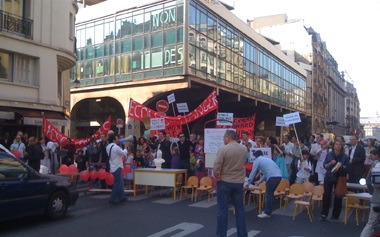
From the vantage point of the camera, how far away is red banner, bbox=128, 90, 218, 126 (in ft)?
52.4

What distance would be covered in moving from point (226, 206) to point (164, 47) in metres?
21.8

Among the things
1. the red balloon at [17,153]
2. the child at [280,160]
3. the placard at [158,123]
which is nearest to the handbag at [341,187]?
the child at [280,160]

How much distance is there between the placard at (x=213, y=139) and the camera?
1172 centimetres

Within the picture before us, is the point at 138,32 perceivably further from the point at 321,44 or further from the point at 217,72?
the point at 321,44

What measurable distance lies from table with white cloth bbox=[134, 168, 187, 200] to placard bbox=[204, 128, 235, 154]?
3.50ft

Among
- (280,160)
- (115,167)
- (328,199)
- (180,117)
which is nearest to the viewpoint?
(328,199)

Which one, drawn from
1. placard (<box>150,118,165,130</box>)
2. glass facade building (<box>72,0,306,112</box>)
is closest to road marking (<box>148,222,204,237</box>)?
placard (<box>150,118,165,130</box>)

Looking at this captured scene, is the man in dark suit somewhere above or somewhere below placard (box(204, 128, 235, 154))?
below

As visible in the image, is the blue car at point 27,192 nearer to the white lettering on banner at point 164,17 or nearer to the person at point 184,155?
the person at point 184,155

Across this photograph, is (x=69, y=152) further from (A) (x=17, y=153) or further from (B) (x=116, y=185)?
(B) (x=116, y=185)

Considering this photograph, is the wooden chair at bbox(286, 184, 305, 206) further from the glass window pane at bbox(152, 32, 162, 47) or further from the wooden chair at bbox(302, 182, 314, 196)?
the glass window pane at bbox(152, 32, 162, 47)

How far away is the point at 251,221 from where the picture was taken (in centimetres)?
874

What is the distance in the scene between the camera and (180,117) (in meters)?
16.7

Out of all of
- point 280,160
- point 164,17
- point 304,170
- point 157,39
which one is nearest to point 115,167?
point 280,160
